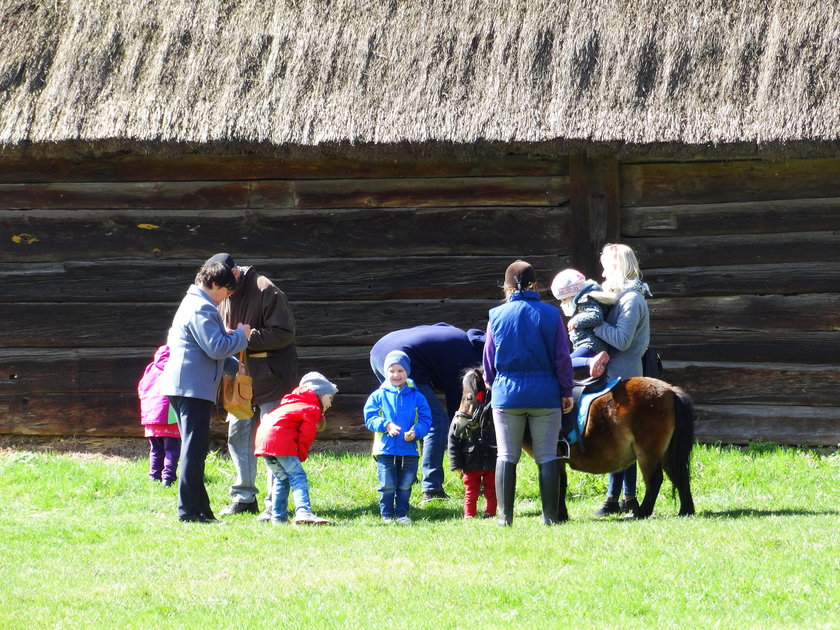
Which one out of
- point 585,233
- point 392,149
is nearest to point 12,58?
point 392,149

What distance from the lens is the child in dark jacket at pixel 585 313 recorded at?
6.82 meters

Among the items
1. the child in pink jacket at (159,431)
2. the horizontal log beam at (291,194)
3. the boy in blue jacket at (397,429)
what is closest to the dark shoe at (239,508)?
the boy in blue jacket at (397,429)

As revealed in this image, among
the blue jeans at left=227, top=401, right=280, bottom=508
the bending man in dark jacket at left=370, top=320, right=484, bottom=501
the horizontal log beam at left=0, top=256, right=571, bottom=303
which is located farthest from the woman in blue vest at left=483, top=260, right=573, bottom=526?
the horizontal log beam at left=0, top=256, right=571, bottom=303

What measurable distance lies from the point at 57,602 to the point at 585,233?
5.23m

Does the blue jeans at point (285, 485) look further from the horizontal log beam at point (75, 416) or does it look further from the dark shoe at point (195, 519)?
the horizontal log beam at point (75, 416)

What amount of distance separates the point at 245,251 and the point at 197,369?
9.05 feet

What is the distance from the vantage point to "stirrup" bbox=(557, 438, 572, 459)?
6.64 metres

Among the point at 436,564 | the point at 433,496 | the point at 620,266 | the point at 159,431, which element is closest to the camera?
the point at 436,564

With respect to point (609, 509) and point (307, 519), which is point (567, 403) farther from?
point (307, 519)

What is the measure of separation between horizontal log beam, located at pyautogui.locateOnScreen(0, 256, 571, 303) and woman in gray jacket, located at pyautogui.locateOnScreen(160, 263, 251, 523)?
8.06ft

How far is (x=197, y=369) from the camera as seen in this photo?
6.88 m

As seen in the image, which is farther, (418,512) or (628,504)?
(418,512)

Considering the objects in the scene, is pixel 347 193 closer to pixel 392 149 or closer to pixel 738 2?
pixel 392 149

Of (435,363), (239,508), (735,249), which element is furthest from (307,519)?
(735,249)
